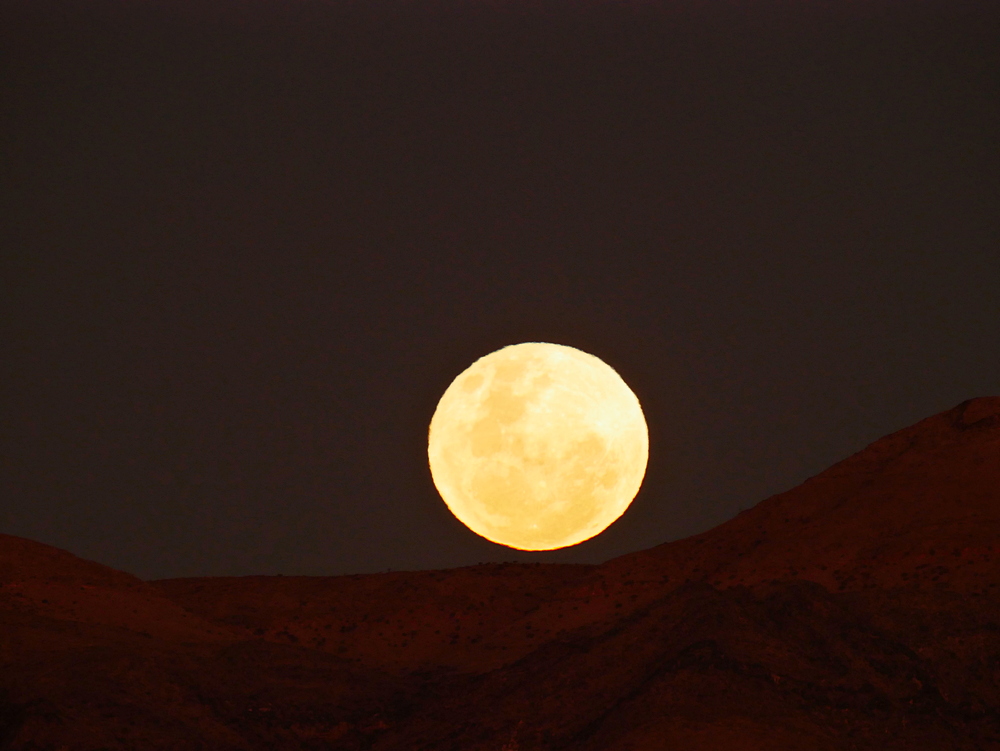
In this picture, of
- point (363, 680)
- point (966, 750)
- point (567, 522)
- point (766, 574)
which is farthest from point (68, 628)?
point (966, 750)

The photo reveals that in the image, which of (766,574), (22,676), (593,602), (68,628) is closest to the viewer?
(22,676)

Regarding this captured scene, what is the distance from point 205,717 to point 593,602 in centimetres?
1602

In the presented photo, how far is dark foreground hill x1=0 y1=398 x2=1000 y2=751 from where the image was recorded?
1146 inches

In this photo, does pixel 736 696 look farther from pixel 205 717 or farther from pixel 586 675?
A: pixel 205 717

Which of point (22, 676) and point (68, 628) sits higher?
point (68, 628)

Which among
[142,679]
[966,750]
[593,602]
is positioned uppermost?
[593,602]

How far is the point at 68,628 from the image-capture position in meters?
35.7

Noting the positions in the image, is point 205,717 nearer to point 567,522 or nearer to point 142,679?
point 142,679

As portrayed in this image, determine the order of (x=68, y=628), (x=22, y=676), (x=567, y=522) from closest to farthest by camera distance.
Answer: (x=22, y=676) → (x=68, y=628) → (x=567, y=522)

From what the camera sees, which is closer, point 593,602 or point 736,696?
point 736,696

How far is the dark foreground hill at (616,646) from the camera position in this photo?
29109mm

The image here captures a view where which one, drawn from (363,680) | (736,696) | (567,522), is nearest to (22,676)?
(363,680)

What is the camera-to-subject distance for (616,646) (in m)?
33.7

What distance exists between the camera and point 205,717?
104 feet
